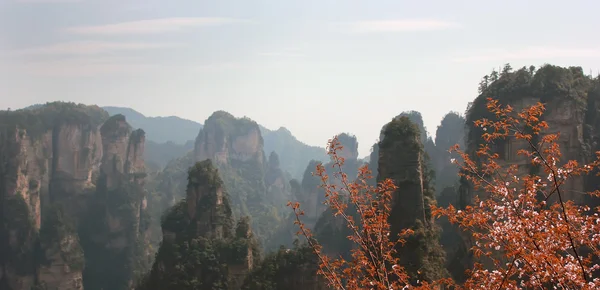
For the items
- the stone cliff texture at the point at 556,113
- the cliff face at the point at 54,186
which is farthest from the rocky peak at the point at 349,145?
the stone cliff texture at the point at 556,113

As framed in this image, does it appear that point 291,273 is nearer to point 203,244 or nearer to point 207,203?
point 203,244

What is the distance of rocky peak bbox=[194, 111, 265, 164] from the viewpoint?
101125 millimetres

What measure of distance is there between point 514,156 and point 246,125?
83.4 m

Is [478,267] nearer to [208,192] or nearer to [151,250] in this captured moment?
[208,192]

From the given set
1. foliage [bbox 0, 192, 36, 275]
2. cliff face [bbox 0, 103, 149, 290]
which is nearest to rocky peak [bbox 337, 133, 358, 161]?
cliff face [bbox 0, 103, 149, 290]

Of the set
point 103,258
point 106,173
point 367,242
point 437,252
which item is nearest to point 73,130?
point 106,173

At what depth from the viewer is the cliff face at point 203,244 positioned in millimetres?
29844

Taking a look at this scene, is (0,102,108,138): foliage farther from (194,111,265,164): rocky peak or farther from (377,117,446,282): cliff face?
(377,117,446,282): cliff face

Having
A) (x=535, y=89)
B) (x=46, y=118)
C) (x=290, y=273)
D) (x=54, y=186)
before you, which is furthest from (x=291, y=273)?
(x=46, y=118)

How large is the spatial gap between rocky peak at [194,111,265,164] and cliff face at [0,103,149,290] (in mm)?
28322

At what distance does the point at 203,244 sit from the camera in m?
31.2

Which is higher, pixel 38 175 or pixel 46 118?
pixel 46 118

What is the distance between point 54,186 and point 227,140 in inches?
1756

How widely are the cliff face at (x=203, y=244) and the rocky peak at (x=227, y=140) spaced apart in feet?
215
